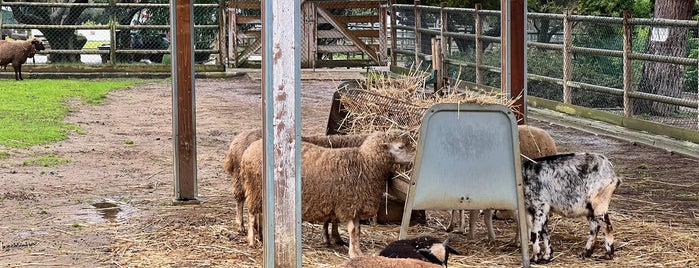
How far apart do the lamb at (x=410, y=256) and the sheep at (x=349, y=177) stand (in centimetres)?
124

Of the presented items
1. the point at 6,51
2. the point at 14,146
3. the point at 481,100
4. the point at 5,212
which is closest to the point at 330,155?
the point at 481,100

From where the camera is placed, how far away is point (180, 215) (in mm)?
9484

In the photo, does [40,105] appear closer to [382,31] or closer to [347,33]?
[347,33]

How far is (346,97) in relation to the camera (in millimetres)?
9031

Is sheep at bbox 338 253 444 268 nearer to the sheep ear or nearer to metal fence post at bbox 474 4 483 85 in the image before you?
the sheep ear

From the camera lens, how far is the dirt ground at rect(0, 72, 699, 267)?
25.8 feet

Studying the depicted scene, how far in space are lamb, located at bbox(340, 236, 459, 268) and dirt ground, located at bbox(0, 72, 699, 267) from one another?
125 cm

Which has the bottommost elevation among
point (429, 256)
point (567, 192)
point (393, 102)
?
point (429, 256)

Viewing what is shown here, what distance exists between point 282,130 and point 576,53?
11618 millimetres

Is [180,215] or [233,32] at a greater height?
[233,32]

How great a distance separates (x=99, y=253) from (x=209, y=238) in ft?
2.84

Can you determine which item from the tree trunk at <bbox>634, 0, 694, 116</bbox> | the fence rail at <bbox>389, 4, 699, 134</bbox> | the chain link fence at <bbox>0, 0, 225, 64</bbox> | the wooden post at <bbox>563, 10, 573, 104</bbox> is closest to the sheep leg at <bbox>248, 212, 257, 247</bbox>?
the fence rail at <bbox>389, 4, 699, 134</bbox>

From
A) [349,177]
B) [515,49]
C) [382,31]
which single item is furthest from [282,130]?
[382,31]

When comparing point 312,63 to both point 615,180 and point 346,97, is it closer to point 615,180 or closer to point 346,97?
point 346,97
